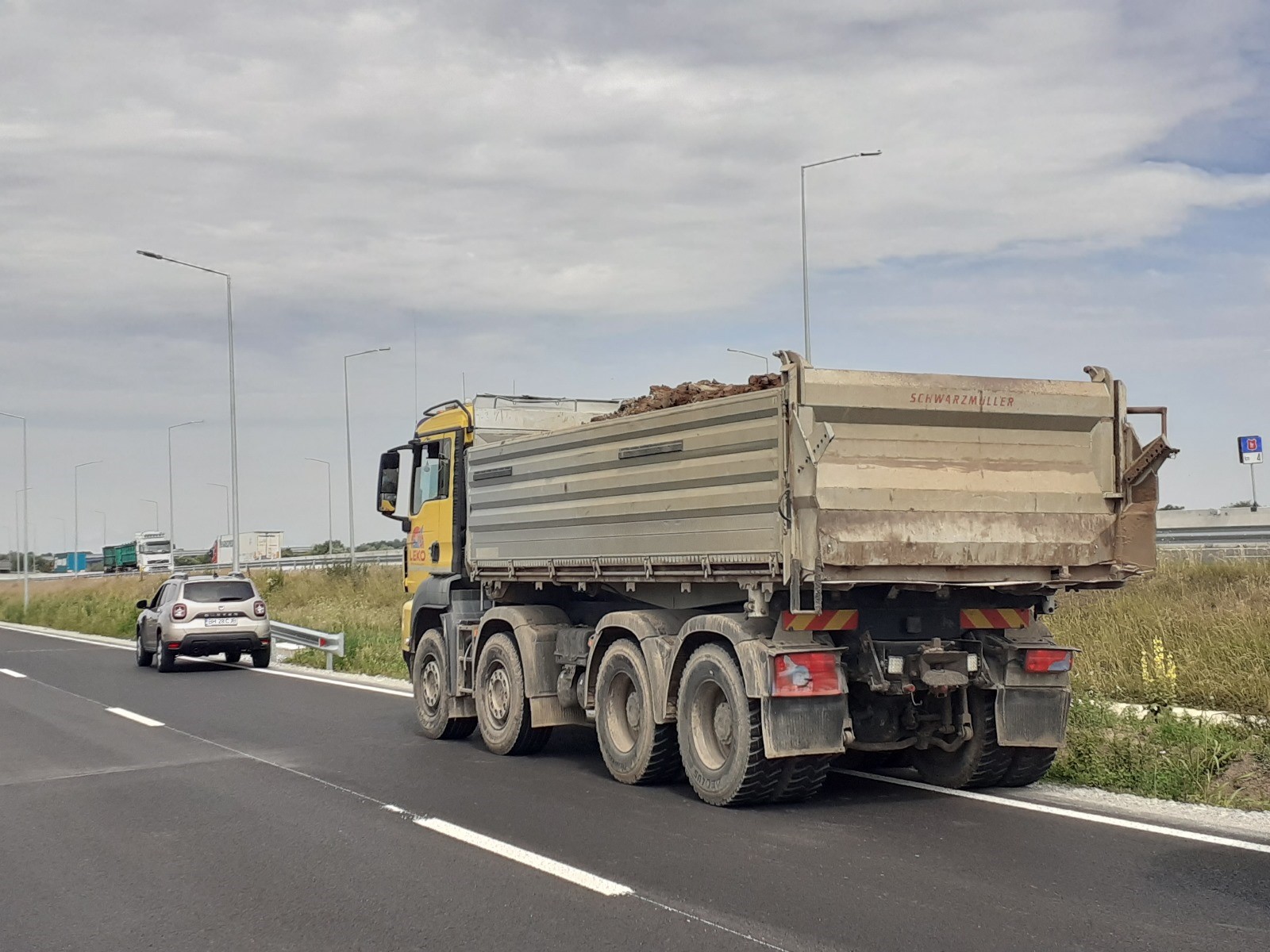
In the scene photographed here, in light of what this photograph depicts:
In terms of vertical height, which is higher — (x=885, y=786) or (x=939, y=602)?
(x=939, y=602)

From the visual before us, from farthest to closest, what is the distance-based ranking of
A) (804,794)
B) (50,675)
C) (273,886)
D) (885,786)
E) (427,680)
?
(50,675)
(427,680)
(885,786)
(804,794)
(273,886)

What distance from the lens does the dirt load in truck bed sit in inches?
360

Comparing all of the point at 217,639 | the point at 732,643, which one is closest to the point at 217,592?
the point at 217,639

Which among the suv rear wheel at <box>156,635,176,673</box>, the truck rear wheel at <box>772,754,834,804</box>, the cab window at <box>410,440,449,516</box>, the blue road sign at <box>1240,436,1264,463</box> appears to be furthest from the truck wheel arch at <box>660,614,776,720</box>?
the blue road sign at <box>1240,436,1264,463</box>

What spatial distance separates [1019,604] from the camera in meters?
9.23

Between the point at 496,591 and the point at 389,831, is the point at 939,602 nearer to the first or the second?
the point at 389,831

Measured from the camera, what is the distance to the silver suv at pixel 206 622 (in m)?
23.6

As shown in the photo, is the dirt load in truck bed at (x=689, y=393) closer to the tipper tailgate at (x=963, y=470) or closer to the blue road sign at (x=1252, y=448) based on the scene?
the tipper tailgate at (x=963, y=470)

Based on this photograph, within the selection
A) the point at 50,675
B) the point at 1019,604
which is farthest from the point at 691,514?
the point at 50,675

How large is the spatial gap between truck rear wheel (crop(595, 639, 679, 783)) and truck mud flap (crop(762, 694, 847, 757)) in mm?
1424

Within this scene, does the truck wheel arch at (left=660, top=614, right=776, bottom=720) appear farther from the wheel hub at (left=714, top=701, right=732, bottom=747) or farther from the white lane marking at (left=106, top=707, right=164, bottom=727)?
the white lane marking at (left=106, top=707, right=164, bottom=727)

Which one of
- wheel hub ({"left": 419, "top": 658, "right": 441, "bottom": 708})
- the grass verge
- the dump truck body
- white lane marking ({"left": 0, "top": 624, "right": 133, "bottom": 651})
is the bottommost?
white lane marking ({"left": 0, "top": 624, "right": 133, "bottom": 651})

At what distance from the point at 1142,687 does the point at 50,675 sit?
1830 cm

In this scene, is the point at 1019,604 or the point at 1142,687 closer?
the point at 1019,604
